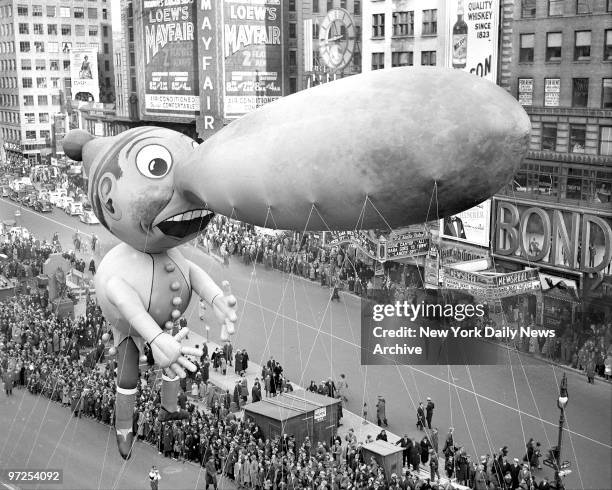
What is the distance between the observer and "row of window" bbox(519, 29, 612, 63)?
33.5 meters

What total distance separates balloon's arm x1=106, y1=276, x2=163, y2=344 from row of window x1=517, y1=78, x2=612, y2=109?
2575 cm

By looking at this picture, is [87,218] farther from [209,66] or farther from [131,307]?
[131,307]

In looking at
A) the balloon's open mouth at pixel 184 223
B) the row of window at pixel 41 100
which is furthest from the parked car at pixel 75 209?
the balloon's open mouth at pixel 184 223

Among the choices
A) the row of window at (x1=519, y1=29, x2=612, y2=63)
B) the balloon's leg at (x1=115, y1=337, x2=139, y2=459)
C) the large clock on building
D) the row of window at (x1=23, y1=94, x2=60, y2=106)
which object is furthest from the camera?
the row of window at (x1=23, y1=94, x2=60, y2=106)

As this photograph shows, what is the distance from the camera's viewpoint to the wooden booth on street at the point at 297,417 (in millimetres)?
22484

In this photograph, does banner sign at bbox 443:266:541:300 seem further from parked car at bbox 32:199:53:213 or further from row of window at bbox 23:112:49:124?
row of window at bbox 23:112:49:124

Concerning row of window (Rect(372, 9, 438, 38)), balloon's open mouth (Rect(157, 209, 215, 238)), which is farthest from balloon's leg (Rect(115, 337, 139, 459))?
row of window (Rect(372, 9, 438, 38))

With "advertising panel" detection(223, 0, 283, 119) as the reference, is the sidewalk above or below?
below

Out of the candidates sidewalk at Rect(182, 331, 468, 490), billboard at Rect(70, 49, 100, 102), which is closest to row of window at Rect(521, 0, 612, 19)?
sidewalk at Rect(182, 331, 468, 490)

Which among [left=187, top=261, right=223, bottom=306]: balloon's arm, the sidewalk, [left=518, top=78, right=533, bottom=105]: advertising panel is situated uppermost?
[left=518, top=78, right=533, bottom=105]: advertising panel

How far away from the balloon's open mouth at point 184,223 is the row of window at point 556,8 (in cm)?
2555

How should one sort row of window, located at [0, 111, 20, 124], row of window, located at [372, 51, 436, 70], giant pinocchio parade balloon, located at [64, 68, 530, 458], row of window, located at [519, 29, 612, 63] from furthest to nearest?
row of window, located at [0, 111, 20, 124] < row of window, located at [372, 51, 436, 70] < row of window, located at [519, 29, 612, 63] < giant pinocchio parade balloon, located at [64, 68, 530, 458]

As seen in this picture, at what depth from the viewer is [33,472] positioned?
22.7 metres

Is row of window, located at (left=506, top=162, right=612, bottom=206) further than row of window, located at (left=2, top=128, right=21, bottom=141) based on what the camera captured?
No
